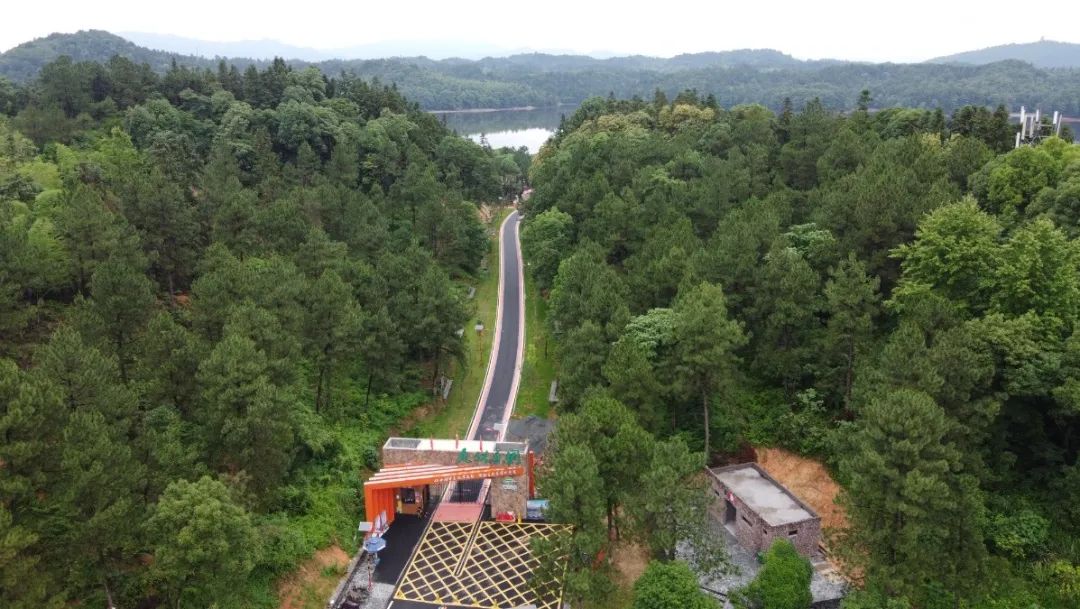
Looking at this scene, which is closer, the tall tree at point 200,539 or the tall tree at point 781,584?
the tall tree at point 200,539

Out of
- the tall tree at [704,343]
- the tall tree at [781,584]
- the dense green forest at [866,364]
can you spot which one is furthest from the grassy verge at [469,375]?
the tall tree at [781,584]

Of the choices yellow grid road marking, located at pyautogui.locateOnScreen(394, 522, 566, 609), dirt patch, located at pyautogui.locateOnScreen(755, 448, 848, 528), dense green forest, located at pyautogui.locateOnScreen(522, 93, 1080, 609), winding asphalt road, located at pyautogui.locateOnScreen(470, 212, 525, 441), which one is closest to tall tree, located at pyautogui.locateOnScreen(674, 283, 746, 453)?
dense green forest, located at pyautogui.locateOnScreen(522, 93, 1080, 609)

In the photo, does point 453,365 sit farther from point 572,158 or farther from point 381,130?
point 381,130

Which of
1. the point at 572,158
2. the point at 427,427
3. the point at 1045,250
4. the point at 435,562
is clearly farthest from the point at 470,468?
the point at 572,158

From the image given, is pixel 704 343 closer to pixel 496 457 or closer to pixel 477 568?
pixel 496 457

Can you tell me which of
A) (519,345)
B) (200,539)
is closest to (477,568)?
(200,539)

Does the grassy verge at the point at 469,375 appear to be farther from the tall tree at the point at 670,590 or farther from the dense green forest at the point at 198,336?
the tall tree at the point at 670,590
